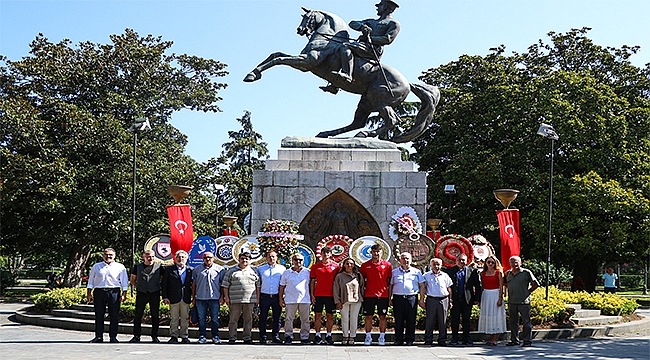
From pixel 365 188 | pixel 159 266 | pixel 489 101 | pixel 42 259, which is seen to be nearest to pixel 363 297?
pixel 159 266

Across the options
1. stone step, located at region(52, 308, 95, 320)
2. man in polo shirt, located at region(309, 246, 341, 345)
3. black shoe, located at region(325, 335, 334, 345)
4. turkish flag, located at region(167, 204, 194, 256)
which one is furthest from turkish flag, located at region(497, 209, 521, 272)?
stone step, located at region(52, 308, 95, 320)

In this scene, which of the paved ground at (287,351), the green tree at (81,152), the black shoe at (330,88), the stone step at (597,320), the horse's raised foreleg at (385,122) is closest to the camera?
the paved ground at (287,351)

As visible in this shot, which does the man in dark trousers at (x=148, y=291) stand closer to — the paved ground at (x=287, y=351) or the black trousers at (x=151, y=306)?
the black trousers at (x=151, y=306)

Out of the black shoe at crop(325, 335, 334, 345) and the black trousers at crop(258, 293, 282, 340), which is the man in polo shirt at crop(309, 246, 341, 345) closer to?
the black shoe at crop(325, 335, 334, 345)

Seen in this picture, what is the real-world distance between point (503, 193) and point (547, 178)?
13.4 m

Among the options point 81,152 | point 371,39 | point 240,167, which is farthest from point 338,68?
point 240,167

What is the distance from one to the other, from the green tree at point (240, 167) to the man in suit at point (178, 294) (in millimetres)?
25154

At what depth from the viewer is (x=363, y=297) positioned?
38.0 feet

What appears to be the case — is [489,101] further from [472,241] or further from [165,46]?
[472,241]

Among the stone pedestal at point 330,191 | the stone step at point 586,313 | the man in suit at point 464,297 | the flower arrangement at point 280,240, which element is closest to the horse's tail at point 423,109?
the stone pedestal at point 330,191

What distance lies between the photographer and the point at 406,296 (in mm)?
11461

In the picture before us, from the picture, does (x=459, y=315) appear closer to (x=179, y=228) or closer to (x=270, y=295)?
(x=270, y=295)

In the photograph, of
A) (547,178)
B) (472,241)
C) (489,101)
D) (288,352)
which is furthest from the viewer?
(489,101)

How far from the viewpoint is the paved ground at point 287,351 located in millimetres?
9828
